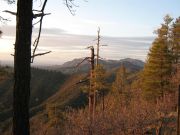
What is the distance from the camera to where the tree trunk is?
7.15 metres

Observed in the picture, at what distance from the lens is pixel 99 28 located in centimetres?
3997

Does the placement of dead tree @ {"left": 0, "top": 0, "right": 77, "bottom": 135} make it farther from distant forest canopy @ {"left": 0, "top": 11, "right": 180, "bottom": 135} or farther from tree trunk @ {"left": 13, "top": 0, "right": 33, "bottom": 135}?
distant forest canopy @ {"left": 0, "top": 11, "right": 180, "bottom": 135}

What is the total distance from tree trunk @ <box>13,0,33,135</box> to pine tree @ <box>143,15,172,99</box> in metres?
48.7

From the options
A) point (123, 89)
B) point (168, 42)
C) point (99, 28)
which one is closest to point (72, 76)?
point (123, 89)

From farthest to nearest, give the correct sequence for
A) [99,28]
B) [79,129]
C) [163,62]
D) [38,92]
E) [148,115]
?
[38,92] < [163,62] < [99,28] < [148,115] < [79,129]

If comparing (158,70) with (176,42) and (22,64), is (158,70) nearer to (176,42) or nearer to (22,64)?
(176,42)

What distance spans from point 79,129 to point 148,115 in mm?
4822

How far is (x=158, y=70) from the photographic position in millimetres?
55781

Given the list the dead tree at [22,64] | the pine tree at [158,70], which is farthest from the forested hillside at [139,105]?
the dead tree at [22,64]

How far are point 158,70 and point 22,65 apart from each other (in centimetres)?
4962

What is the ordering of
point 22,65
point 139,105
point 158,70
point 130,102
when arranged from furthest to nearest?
point 130,102 < point 158,70 < point 139,105 < point 22,65

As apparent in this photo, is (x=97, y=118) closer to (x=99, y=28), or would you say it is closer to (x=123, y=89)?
(x=99, y=28)

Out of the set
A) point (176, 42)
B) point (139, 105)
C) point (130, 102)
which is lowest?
point (130, 102)

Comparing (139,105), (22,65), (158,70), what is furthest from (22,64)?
(158,70)
